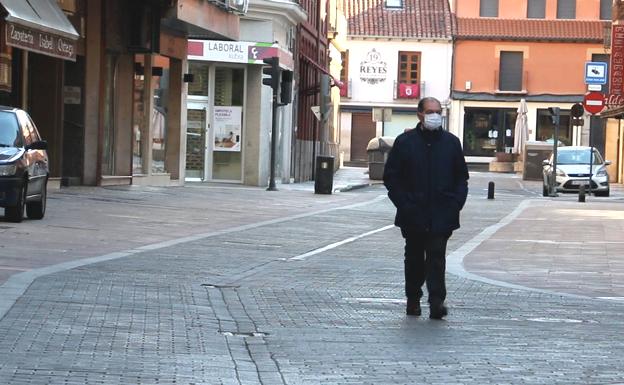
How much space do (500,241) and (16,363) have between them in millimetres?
13956

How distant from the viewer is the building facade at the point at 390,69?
86188 millimetres

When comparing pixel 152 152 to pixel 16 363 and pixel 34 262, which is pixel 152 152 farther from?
pixel 16 363

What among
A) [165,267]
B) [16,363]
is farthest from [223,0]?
[16,363]

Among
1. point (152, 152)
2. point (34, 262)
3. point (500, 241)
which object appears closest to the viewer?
point (34, 262)

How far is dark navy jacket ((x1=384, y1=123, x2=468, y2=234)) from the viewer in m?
11.8

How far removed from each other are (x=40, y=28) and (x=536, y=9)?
2437 inches

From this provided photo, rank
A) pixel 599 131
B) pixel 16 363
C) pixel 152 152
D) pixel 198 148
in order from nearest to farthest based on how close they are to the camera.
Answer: pixel 16 363
pixel 152 152
pixel 198 148
pixel 599 131

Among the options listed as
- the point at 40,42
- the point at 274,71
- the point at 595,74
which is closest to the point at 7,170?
the point at 40,42

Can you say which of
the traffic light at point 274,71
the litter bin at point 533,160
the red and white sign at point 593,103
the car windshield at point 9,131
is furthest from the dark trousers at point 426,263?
the litter bin at point 533,160

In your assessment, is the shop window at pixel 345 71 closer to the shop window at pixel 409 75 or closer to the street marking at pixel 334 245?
the shop window at pixel 409 75

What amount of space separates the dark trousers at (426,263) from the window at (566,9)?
2902 inches

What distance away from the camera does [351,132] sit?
288ft

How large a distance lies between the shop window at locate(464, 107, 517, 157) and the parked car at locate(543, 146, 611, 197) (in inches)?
1438

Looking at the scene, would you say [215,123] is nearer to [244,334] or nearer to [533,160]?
[533,160]
